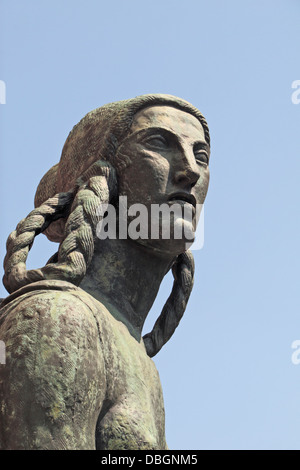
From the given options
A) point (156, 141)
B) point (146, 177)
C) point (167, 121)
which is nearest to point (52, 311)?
point (146, 177)

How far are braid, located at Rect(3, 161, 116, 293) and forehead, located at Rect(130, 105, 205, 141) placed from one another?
497 mm

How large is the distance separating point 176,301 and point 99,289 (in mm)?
1125

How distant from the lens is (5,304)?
8.69m

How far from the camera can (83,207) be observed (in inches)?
350

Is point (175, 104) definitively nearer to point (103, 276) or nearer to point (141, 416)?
point (103, 276)

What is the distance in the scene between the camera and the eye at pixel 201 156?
9.50 meters

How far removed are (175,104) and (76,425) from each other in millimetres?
3262

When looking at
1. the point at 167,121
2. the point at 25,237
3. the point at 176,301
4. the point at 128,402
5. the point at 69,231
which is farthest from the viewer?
the point at 176,301
